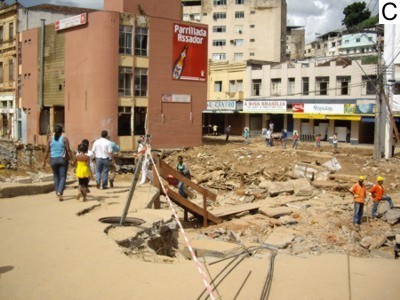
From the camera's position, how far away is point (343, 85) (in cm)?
4212

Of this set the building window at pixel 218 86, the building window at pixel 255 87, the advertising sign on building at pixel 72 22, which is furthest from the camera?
the building window at pixel 218 86

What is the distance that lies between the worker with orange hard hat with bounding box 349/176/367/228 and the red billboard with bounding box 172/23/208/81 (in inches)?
888

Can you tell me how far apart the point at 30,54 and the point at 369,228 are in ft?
114

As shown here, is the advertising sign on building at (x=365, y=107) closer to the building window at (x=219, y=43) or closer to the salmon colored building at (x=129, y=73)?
the salmon colored building at (x=129, y=73)

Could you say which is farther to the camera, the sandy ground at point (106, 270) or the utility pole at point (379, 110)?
the utility pole at point (379, 110)

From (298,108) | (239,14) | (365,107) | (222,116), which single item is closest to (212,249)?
(365,107)

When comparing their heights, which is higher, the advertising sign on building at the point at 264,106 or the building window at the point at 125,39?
the building window at the point at 125,39

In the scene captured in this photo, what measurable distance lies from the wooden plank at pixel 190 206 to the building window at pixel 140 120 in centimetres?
2103

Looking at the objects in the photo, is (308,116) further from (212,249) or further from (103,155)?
(212,249)

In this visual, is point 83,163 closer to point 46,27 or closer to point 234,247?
point 234,247

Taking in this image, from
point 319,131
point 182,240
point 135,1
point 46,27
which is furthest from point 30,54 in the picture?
point 182,240

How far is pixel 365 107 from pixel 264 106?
1051cm

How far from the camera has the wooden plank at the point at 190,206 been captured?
11680 mm

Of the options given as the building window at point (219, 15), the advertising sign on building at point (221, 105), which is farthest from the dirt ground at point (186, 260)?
the building window at point (219, 15)
